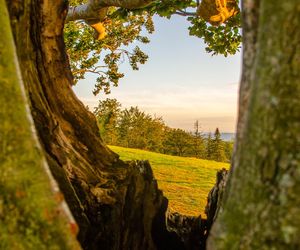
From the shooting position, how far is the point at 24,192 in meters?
2.60

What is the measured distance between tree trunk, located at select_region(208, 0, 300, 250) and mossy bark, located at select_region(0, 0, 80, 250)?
110 centimetres

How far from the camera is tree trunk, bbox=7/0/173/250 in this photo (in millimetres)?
5023

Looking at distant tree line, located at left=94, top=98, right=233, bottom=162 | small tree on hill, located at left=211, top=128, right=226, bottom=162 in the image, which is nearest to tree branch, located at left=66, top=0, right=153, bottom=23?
distant tree line, located at left=94, top=98, right=233, bottom=162

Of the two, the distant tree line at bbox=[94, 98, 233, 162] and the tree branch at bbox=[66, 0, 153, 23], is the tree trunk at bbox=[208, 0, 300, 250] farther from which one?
the distant tree line at bbox=[94, 98, 233, 162]

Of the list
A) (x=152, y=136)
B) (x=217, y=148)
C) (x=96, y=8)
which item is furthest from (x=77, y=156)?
(x=217, y=148)

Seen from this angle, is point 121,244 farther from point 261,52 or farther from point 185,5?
point 185,5

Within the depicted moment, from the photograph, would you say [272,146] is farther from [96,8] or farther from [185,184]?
[185,184]

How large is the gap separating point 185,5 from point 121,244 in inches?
227

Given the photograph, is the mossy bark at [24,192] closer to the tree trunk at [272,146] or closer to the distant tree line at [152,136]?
the tree trunk at [272,146]

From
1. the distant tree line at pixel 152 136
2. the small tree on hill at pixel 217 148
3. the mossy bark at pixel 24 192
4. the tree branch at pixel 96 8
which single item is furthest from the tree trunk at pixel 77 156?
the small tree on hill at pixel 217 148

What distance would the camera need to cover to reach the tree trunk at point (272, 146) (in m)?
2.28

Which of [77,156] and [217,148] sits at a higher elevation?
[217,148]

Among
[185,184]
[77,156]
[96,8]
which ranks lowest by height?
[185,184]

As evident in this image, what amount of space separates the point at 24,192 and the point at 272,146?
1586mm
